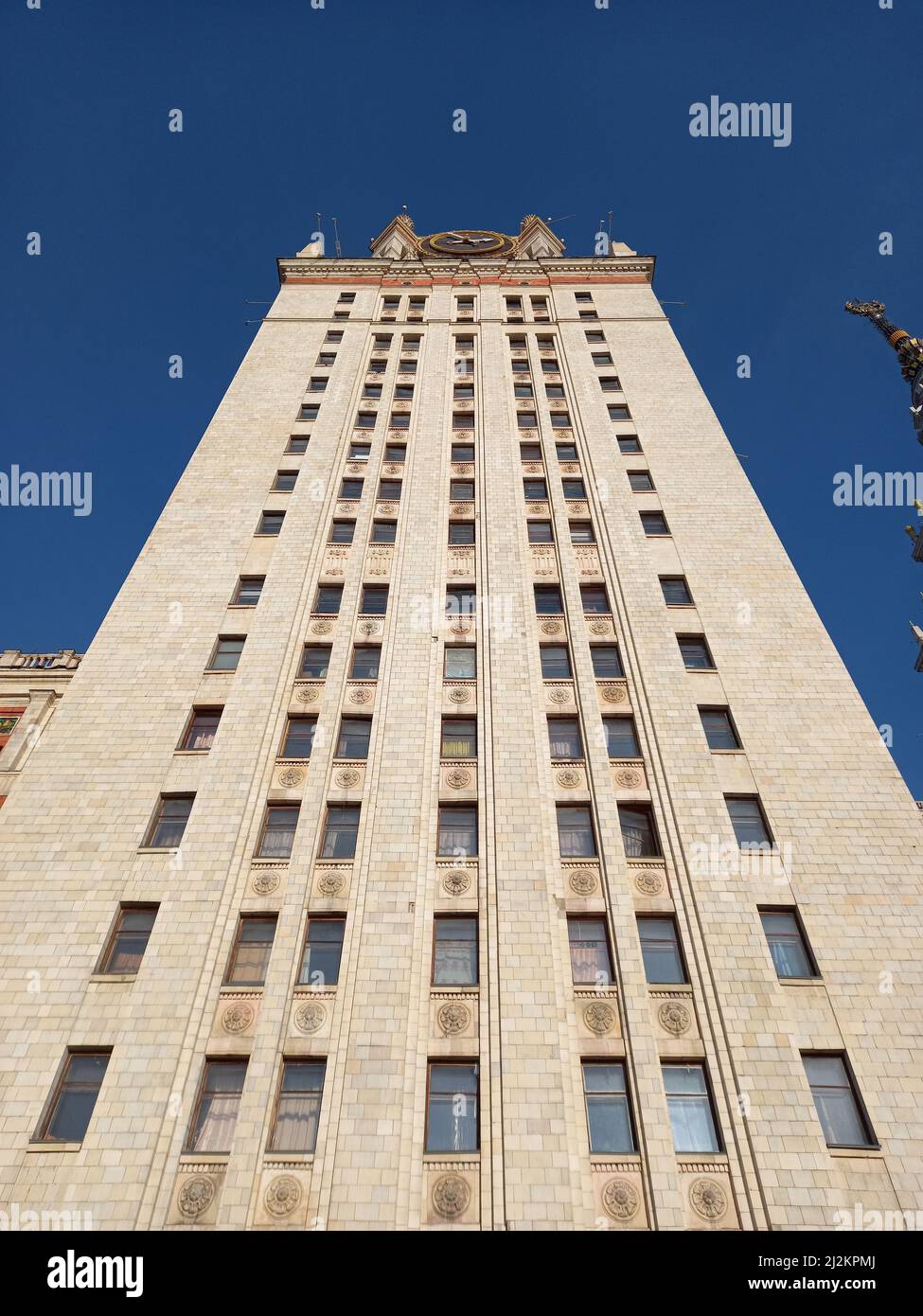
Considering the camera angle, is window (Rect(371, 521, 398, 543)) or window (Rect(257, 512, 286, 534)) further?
window (Rect(257, 512, 286, 534))

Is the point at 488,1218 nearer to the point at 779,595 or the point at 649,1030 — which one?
the point at 649,1030

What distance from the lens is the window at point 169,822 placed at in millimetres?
20641

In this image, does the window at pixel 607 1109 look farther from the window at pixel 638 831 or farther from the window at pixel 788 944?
the window at pixel 638 831

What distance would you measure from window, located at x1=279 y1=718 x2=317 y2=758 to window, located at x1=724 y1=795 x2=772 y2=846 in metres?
11.6

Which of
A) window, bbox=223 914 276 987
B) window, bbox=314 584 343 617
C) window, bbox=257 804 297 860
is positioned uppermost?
window, bbox=314 584 343 617

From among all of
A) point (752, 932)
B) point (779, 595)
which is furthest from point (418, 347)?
point (752, 932)

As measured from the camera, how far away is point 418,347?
144 ft

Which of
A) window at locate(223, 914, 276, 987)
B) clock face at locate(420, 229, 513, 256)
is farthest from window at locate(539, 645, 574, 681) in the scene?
clock face at locate(420, 229, 513, 256)

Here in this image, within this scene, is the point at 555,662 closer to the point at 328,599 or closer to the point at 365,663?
the point at 365,663

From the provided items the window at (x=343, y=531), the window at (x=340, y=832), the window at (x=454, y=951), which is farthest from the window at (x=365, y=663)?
the window at (x=454, y=951)

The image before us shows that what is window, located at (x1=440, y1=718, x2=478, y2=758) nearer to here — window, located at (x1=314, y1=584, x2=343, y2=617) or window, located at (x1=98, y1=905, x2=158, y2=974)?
window, located at (x1=314, y1=584, x2=343, y2=617)

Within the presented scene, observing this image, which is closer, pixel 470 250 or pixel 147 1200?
pixel 147 1200

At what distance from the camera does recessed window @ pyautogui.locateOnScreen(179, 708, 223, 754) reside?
907 inches
